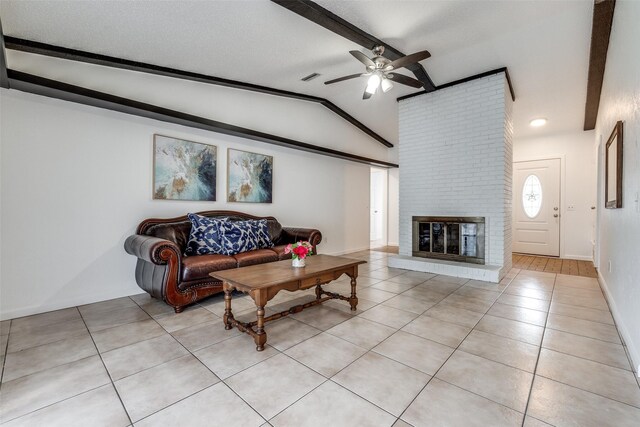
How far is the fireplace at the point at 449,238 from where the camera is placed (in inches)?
167

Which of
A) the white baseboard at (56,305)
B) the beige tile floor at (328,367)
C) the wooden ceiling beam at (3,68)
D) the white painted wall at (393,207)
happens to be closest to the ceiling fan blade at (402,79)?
the beige tile floor at (328,367)

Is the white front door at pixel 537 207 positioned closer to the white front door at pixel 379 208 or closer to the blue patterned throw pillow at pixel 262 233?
the white front door at pixel 379 208

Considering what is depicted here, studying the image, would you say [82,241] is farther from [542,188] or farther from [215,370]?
[542,188]

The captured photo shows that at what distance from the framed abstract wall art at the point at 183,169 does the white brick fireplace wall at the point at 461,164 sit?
128 inches

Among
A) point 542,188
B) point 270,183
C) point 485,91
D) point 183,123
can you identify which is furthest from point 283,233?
point 542,188

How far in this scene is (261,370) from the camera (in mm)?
1789

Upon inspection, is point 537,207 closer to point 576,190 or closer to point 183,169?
point 576,190

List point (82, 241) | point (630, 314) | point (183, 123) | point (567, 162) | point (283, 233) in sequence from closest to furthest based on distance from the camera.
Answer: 1. point (630, 314)
2. point (82, 241)
3. point (183, 123)
4. point (283, 233)
5. point (567, 162)

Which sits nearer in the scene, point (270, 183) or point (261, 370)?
point (261, 370)

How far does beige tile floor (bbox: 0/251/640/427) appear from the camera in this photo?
1409mm

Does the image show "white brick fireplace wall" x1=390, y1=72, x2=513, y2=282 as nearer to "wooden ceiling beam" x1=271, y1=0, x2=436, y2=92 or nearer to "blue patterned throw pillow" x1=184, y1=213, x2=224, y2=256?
"wooden ceiling beam" x1=271, y1=0, x2=436, y2=92

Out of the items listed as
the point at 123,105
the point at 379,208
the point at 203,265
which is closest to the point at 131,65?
the point at 123,105

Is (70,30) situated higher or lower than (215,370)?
higher

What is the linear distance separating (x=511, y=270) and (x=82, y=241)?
5.99 metres
